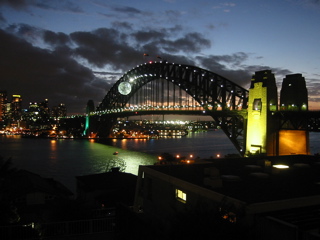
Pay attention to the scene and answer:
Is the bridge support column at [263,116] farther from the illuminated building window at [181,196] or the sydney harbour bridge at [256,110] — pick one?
the illuminated building window at [181,196]

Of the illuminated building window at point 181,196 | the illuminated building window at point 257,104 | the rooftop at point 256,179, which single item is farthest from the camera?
the illuminated building window at point 257,104

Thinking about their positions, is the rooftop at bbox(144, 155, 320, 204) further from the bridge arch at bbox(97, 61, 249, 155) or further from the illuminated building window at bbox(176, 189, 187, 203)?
the bridge arch at bbox(97, 61, 249, 155)

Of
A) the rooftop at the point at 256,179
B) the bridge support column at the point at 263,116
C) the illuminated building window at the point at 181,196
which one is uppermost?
the bridge support column at the point at 263,116

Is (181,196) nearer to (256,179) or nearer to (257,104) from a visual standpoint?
(256,179)

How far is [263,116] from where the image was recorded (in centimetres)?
3750

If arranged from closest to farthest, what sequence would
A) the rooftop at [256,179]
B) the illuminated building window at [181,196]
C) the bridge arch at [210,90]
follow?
the rooftop at [256,179] < the illuminated building window at [181,196] < the bridge arch at [210,90]

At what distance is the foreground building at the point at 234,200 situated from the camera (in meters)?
7.86

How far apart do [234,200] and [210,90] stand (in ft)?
175

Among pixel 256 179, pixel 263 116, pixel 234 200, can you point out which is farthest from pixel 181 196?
pixel 263 116

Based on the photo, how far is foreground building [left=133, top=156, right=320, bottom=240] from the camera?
7.86 metres

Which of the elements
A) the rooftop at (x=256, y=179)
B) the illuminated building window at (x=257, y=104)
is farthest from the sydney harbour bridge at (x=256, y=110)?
the rooftop at (x=256, y=179)

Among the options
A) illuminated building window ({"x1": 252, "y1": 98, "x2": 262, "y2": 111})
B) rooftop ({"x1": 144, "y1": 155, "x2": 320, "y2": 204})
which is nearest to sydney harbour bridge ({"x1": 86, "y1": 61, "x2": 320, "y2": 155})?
illuminated building window ({"x1": 252, "y1": 98, "x2": 262, "y2": 111})

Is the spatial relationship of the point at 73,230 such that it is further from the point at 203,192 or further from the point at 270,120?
the point at 270,120

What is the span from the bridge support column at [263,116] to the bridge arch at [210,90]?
14.9 feet
